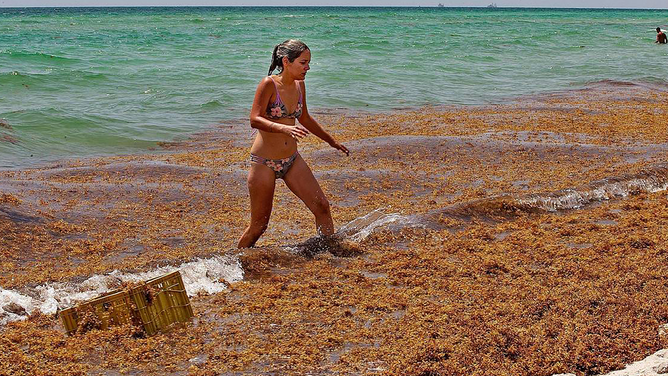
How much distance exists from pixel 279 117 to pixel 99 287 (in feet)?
5.74

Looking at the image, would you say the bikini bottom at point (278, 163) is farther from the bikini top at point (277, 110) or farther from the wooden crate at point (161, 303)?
the wooden crate at point (161, 303)

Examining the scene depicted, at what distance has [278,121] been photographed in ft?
18.6

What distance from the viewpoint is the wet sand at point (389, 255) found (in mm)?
4191

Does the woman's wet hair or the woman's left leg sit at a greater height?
the woman's wet hair

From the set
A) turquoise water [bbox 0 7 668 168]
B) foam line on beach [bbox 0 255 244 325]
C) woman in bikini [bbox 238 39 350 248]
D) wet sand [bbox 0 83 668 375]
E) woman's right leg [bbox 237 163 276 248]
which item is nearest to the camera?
wet sand [bbox 0 83 668 375]

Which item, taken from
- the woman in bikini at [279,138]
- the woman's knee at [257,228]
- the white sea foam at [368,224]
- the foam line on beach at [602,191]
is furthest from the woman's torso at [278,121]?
the foam line on beach at [602,191]

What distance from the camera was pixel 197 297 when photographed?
5.12m

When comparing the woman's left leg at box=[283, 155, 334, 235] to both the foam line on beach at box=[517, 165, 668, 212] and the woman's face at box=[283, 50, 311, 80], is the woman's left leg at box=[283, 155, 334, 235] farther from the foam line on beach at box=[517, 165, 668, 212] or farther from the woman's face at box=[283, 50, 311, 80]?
the foam line on beach at box=[517, 165, 668, 212]

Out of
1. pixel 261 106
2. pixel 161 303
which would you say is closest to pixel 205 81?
pixel 261 106

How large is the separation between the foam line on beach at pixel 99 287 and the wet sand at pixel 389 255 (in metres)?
Answer: 0.13

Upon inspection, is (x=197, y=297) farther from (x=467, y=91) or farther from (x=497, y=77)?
(x=497, y=77)

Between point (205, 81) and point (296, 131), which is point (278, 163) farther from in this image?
point (205, 81)

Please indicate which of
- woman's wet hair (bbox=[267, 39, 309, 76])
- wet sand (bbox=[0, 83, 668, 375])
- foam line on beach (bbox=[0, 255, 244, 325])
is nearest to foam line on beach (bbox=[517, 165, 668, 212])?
wet sand (bbox=[0, 83, 668, 375])

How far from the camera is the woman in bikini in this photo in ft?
18.2
